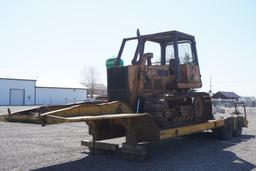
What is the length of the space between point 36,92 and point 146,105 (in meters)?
42.9

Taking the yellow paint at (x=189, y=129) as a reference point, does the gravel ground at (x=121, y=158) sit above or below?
below

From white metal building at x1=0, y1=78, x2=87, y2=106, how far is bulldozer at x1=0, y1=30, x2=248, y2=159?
3877 centimetres

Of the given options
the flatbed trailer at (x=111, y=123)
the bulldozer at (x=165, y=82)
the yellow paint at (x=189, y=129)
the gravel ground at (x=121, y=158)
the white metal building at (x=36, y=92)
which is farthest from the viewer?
the white metal building at (x=36, y=92)

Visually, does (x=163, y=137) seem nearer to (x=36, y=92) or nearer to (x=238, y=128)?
(x=238, y=128)

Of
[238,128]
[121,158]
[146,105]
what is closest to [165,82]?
[146,105]

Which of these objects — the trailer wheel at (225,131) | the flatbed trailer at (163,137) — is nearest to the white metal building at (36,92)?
the flatbed trailer at (163,137)

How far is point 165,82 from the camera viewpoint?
35.2 feet

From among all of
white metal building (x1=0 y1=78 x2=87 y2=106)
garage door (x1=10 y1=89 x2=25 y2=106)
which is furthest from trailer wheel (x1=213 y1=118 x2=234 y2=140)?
garage door (x1=10 y1=89 x2=25 y2=106)

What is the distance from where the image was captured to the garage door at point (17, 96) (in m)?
47.2

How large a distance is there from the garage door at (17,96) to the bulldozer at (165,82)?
1537 inches

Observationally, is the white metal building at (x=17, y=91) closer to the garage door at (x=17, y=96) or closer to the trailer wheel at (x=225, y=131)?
the garage door at (x=17, y=96)

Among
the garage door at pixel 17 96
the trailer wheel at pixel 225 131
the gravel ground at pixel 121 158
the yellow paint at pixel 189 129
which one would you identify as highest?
the garage door at pixel 17 96

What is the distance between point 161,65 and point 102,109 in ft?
10.5

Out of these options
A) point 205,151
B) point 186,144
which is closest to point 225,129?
point 186,144
